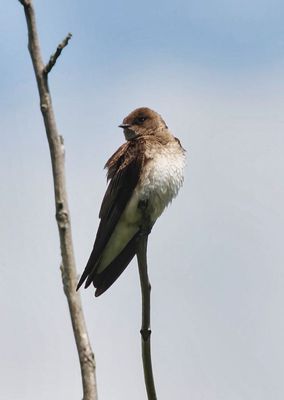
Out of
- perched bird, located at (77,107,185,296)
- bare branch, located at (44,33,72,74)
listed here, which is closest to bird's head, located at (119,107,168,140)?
perched bird, located at (77,107,185,296)

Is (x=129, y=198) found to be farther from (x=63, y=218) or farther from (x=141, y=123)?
(x=63, y=218)

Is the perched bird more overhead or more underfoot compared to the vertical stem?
more overhead

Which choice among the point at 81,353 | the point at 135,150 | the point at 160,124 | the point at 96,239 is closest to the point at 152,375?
the point at 81,353

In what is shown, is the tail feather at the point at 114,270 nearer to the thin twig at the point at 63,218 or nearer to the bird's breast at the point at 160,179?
the bird's breast at the point at 160,179

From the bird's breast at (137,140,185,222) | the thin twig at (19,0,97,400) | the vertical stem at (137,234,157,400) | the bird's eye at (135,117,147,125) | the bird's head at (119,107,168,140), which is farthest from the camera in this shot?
the bird's eye at (135,117,147,125)

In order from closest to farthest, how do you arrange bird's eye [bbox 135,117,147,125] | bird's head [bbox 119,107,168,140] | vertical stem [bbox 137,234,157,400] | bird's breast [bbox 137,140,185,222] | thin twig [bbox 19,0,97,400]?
thin twig [bbox 19,0,97,400], vertical stem [bbox 137,234,157,400], bird's breast [bbox 137,140,185,222], bird's head [bbox 119,107,168,140], bird's eye [bbox 135,117,147,125]

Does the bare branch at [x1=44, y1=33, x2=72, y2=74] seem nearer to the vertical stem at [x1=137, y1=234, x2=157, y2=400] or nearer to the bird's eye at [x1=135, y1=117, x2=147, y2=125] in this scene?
the vertical stem at [x1=137, y1=234, x2=157, y2=400]

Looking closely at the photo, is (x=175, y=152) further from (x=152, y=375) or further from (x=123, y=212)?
(x=152, y=375)

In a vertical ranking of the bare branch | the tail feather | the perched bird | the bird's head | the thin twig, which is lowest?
the thin twig
